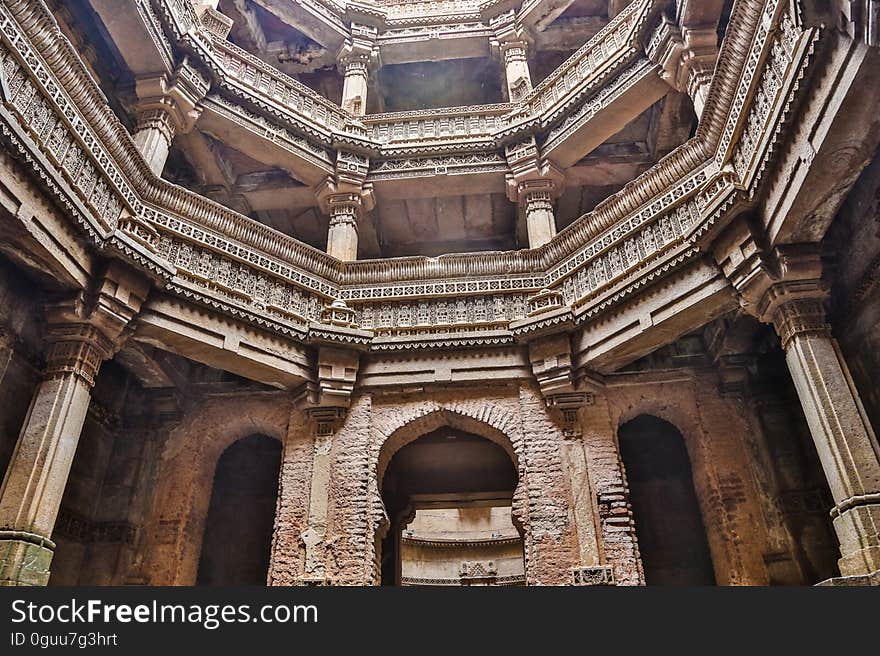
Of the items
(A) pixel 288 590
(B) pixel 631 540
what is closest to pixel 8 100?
(A) pixel 288 590

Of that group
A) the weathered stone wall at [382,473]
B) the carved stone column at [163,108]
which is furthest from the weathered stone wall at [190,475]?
the carved stone column at [163,108]

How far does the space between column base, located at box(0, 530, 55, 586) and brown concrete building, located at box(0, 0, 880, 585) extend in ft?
0.07

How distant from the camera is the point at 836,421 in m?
5.72

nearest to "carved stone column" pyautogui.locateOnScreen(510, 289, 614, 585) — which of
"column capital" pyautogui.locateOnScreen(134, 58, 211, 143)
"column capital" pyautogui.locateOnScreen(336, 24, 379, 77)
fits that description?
"column capital" pyautogui.locateOnScreen(134, 58, 211, 143)

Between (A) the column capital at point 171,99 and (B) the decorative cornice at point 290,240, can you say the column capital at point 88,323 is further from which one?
(A) the column capital at point 171,99

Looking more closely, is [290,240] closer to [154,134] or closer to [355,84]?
[154,134]

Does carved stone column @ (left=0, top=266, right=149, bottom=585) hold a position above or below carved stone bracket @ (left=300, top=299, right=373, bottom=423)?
below

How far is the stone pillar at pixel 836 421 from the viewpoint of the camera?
5.27 m

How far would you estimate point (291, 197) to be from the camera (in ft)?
43.7

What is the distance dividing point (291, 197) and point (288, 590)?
11048 mm

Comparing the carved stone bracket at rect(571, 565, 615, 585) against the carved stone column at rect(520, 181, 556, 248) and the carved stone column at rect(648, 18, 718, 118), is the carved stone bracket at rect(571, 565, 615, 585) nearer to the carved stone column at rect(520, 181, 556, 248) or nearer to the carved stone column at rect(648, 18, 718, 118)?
the carved stone column at rect(520, 181, 556, 248)

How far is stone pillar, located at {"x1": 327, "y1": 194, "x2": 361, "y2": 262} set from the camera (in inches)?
429

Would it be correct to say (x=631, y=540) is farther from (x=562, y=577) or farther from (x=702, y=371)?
(x=702, y=371)

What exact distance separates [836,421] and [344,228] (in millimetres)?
8385
